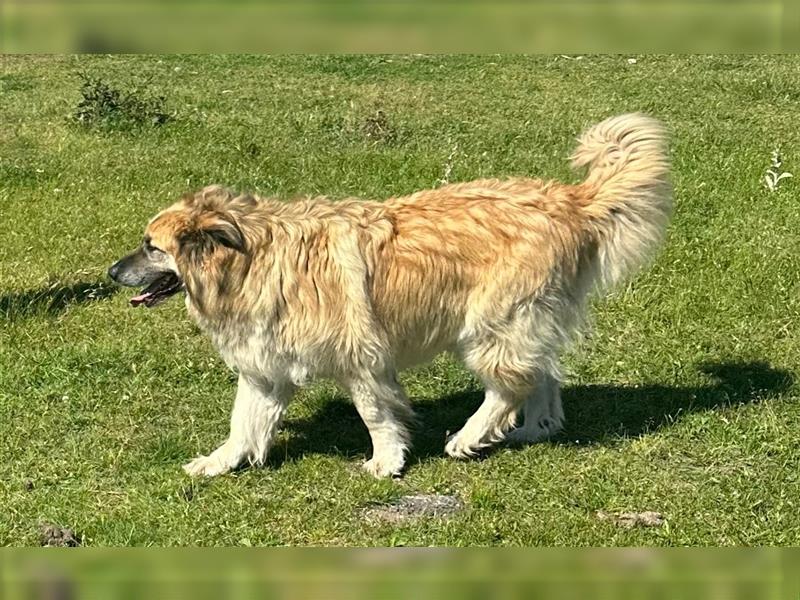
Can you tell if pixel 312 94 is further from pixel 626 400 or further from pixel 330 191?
pixel 626 400

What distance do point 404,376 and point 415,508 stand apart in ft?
5.63

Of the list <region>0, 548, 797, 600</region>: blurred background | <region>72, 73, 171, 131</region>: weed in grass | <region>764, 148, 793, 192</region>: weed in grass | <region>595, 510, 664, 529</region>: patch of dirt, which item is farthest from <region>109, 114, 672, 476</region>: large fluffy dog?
<region>72, 73, 171, 131</region>: weed in grass

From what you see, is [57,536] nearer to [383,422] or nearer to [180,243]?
[180,243]

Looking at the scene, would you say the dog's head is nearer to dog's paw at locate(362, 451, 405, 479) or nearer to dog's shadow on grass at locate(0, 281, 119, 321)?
dog's paw at locate(362, 451, 405, 479)

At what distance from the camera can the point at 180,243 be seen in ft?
18.5

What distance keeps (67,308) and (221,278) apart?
3131 millimetres

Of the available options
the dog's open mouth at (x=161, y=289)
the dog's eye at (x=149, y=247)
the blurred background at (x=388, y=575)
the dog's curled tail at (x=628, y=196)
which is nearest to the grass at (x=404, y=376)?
the dog's open mouth at (x=161, y=289)

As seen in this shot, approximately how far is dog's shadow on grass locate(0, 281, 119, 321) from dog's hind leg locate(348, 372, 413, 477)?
337 centimetres

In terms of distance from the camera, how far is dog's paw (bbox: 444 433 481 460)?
6.16m

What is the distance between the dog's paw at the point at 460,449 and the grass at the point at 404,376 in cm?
9

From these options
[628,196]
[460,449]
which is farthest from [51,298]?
[628,196]

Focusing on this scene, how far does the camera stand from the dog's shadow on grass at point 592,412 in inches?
255

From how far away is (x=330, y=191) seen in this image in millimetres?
10930
